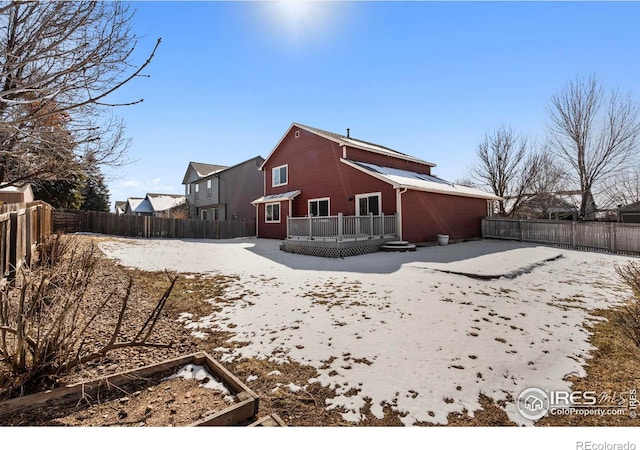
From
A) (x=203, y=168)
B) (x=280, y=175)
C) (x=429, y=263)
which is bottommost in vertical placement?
(x=429, y=263)

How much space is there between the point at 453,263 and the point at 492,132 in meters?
20.7

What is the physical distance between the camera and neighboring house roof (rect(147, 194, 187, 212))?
38.2 metres

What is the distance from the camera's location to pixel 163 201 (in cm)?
4006

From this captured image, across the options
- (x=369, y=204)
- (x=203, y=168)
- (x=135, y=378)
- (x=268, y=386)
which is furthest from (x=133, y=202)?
(x=268, y=386)

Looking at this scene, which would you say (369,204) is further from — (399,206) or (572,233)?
(572,233)

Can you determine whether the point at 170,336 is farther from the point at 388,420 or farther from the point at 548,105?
the point at 548,105

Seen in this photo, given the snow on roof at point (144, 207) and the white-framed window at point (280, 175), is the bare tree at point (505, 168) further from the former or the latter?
the snow on roof at point (144, 207)

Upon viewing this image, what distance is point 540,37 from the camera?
191 inches

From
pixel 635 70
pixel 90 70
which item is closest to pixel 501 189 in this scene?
pixel 635 70

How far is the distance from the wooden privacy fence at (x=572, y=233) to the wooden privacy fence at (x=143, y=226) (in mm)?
17486

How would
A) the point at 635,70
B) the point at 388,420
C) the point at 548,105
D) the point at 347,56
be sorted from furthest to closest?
1. the point at 548,105
2. the point at 347,56
3. the point at 635,70
4. the point at 388,420

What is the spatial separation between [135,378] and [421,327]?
3.56m

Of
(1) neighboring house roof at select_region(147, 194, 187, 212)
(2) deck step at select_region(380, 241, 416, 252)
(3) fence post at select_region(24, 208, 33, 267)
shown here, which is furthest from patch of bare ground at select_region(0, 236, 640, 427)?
(1) neighboring house roof at select_region(147, 194, 187, 212)
